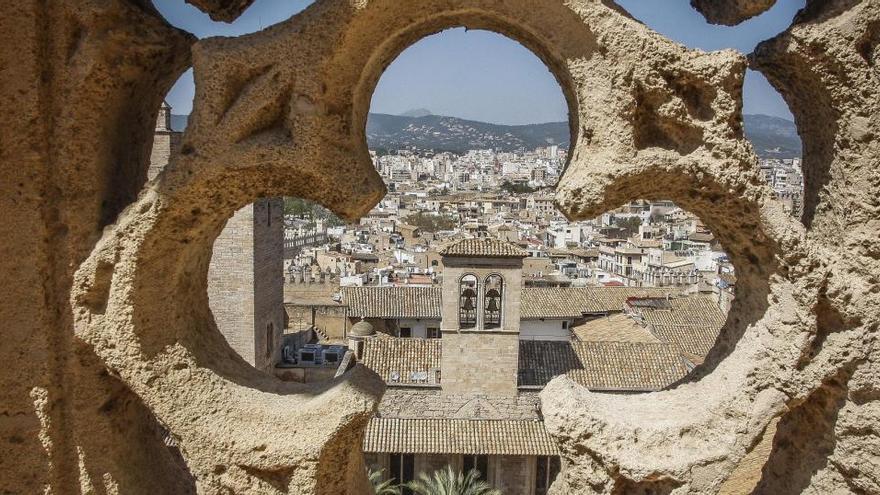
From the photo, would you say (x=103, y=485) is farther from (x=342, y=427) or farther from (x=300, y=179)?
(x=300, y=179)

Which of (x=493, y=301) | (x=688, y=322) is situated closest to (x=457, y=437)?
(x=493, y=301)

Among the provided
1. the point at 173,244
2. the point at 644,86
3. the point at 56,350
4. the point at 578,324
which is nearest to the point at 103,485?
the point at 56,350

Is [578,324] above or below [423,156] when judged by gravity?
below

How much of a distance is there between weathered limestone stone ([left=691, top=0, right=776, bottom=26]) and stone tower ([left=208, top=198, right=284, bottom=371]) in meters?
15.6

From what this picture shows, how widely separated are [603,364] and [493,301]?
317 cm

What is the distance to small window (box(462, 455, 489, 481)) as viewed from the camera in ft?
49.1

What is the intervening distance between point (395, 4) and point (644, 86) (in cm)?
90

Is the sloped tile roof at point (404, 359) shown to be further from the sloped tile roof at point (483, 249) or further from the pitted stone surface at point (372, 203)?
the pitted stone surface at point (372, 203)

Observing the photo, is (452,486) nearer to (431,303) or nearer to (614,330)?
(614,330)

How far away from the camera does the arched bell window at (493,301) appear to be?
17955mm

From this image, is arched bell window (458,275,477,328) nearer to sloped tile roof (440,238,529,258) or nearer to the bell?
the bell

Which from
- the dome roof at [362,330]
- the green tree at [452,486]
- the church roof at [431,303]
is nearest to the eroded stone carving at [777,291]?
the green tree at [452,486]

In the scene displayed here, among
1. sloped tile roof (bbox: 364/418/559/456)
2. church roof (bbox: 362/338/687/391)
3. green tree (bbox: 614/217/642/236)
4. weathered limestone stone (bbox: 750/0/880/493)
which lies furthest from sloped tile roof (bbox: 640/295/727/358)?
green tree (bbox: 614/217/642/236)

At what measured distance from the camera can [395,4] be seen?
2537mm
